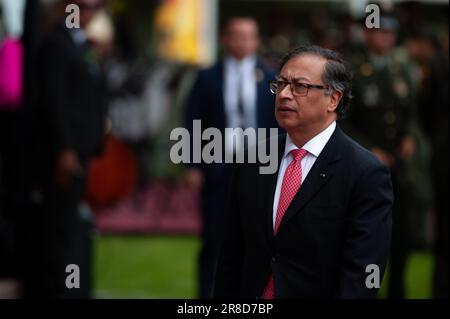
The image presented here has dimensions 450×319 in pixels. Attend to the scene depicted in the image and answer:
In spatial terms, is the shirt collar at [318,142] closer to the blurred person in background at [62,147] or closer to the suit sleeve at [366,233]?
the suit sleeve at [366,233]

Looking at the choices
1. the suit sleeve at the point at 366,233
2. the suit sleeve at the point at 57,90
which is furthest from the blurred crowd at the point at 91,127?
the suit sleeve at the point at 366,233

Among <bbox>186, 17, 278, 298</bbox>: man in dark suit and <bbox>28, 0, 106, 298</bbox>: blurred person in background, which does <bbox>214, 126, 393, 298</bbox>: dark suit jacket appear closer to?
<bbox>28, 0, 106, 298</bbox>: blurred person in background

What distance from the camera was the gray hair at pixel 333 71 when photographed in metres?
4.56

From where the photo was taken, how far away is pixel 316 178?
4.59 m

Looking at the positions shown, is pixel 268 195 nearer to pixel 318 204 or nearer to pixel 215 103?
pixel 318 204

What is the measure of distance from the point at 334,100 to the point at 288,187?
1.31 feet

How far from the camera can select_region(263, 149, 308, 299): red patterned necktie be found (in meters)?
4.61

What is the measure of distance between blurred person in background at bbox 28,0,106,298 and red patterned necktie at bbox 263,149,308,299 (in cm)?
348

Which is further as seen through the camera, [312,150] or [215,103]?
[215,103]

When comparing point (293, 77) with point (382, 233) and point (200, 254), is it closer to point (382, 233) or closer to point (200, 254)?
point (382, 233)

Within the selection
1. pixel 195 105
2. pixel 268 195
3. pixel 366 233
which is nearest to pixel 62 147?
pixel 195 105

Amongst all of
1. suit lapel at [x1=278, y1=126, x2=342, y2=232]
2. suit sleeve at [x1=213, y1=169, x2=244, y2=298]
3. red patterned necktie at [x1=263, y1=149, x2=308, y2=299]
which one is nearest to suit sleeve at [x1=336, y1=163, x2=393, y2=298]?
suit lapel at [x1=278, y1=126, x2=342, y2=232]
